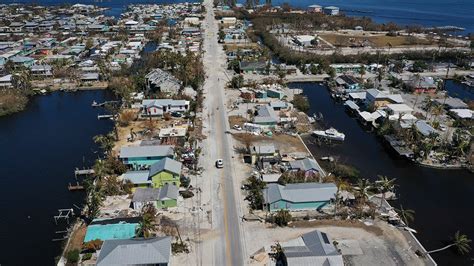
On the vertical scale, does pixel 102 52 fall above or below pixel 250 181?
above

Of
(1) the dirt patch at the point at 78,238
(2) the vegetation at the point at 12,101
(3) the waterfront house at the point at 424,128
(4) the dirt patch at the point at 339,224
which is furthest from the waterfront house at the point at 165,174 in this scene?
(2) the vegetation at the point at 12,101

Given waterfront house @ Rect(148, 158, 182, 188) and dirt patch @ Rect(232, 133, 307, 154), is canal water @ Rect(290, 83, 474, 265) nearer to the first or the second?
dirt patch @ Rect(232, 133, 307, 154)

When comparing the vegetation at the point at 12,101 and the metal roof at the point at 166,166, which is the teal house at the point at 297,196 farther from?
the vegetation at the point at 12,101

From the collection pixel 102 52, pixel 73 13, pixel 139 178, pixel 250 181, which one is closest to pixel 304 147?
pixel 250 181

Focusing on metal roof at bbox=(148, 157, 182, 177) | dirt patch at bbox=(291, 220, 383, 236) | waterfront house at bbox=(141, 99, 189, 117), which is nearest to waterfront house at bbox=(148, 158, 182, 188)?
metal roof at bbox=(148, 157, 182, 177)

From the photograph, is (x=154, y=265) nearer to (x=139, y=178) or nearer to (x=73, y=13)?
(x=139, y=178)

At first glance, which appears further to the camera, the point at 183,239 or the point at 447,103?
the point at 447,103

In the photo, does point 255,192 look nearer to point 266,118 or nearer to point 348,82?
point 266,118
